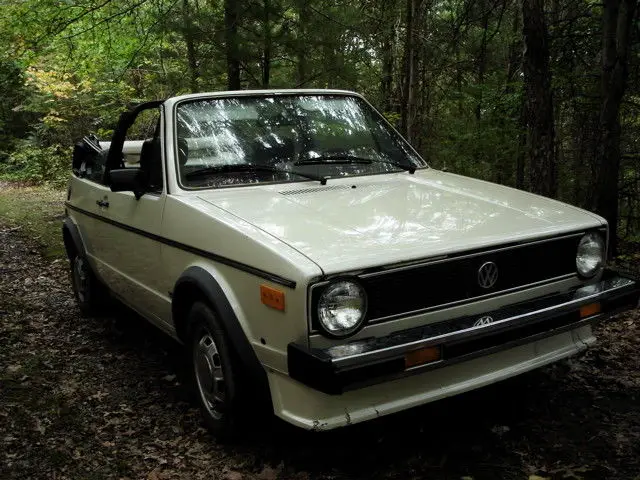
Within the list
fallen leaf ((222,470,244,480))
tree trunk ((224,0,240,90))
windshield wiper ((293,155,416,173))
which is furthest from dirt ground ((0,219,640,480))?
tree trunk ((224,0,240,90))

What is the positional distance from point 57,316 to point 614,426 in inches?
201

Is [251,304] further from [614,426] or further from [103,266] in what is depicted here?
[103,266]

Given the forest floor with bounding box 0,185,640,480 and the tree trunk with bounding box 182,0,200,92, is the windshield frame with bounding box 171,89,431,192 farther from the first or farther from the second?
the tree trunk with bounding box 182,0,200,92

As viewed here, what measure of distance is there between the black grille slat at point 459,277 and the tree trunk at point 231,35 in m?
6.85

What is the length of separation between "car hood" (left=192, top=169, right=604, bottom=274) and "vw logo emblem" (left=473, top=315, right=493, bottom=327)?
→ 1.14 ft

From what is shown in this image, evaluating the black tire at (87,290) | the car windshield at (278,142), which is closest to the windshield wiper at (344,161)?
the car windshield at (278,142)

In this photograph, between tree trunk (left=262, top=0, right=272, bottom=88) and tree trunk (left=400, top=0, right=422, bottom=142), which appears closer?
tree trunk (left=262, top=0, right=272, bottom=88)

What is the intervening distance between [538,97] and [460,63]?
5.32 m

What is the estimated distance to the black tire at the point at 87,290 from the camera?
5.69m

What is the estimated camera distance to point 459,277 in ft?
9.67

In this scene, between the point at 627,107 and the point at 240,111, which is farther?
the point at 627,107

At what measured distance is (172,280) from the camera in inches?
147

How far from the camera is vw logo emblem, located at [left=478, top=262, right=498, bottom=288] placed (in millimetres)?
3000

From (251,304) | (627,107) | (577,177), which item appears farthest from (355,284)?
(577,177)
